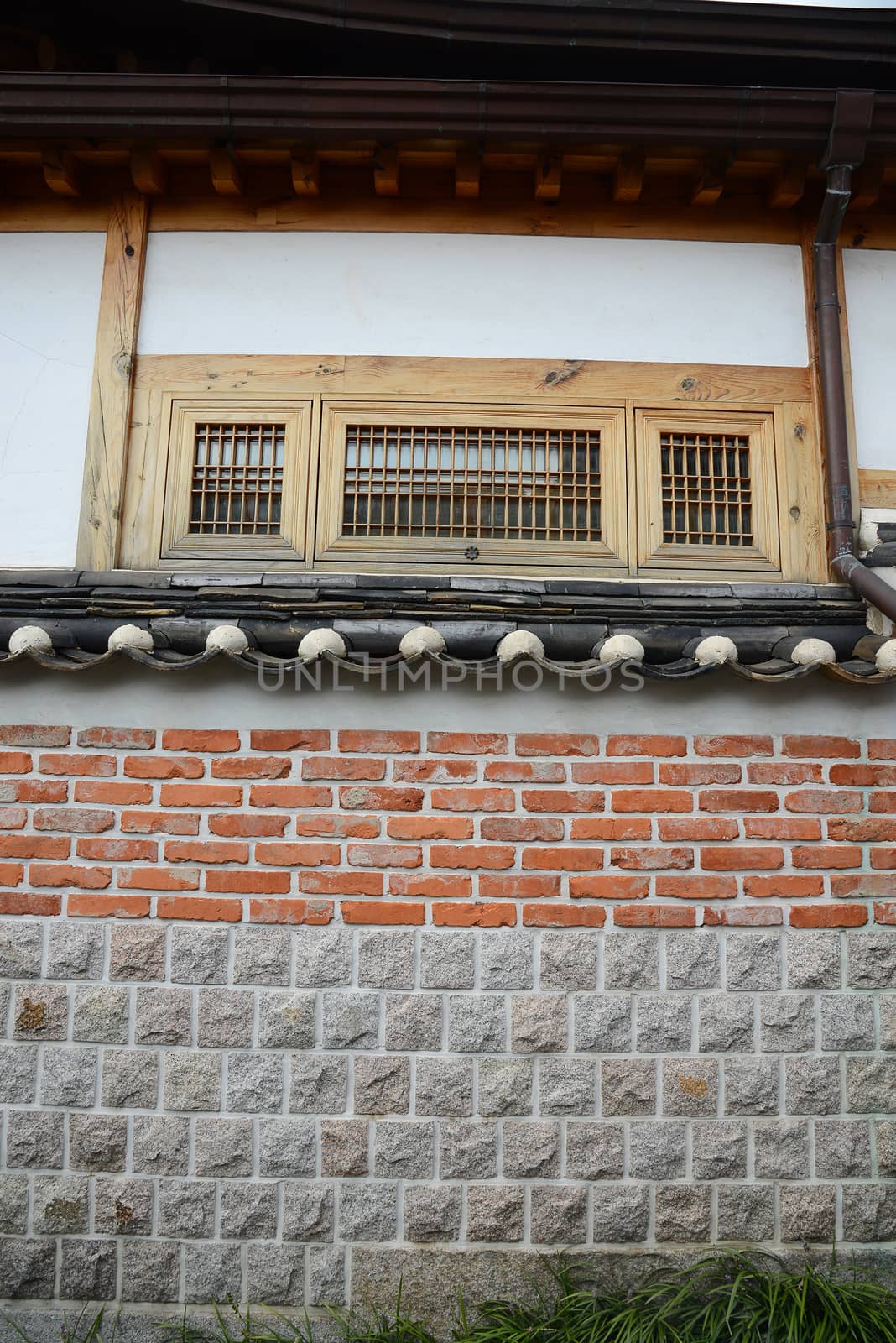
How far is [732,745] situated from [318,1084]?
6.69ft

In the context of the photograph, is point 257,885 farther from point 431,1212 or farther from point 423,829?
point 431,1212

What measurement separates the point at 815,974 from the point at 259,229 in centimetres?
397

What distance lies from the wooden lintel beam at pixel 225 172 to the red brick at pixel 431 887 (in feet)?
10.2

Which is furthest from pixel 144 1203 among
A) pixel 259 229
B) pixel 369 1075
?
pixel 259 229

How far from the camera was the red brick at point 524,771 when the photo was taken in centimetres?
326

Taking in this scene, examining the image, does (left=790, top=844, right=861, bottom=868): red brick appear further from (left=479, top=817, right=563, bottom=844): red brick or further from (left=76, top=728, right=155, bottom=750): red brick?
(left=76, top=728, right=155, bottom=750): red brick

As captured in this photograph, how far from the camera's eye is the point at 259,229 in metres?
3.86

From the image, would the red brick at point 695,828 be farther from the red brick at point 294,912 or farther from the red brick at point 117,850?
Answer: the red brick at point 117,850

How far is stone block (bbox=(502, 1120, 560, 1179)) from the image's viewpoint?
10.2 ft

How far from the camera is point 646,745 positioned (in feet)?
10.8

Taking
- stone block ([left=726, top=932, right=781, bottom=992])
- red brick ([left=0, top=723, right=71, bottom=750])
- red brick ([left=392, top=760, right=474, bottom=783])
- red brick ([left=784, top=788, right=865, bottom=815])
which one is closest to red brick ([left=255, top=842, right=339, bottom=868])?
red brick ([left=392, top=760, right=474, bottom=783])

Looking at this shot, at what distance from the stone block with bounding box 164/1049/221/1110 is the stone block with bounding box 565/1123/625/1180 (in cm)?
132

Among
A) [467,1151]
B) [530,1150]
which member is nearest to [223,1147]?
[467,1151]

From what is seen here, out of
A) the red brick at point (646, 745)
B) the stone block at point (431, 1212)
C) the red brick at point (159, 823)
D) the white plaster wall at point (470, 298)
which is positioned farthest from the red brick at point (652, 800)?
the white plaster wall at point (470, 298)
